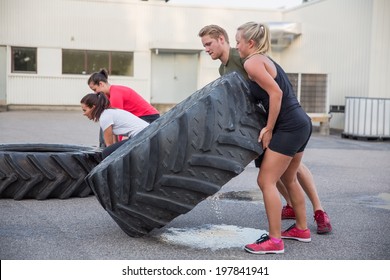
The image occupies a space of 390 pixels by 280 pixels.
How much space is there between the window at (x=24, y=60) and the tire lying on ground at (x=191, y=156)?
21395mm

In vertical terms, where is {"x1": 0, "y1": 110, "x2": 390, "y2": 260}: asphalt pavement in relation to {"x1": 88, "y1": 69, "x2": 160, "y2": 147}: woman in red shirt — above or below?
below

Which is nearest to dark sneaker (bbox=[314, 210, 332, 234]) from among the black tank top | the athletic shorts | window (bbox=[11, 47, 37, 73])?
the athletic shorts

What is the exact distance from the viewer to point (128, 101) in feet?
22.7

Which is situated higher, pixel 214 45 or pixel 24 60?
pixel 24 60

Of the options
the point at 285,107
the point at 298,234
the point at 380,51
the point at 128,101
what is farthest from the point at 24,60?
the point at 285,107

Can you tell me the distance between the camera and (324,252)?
13.8 ft

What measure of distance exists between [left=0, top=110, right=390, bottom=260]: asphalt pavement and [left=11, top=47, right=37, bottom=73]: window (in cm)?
1859

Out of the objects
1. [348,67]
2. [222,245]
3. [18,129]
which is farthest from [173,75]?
[222,245]

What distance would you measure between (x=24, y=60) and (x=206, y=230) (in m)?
21.2

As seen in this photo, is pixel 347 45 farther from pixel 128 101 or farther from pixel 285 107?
pixel 285 107

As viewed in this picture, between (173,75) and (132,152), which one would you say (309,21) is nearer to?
(173,75)

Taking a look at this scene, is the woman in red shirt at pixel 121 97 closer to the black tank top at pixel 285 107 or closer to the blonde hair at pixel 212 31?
the blonde hair at pixel 212 31

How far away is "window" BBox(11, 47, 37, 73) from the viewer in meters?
24.2

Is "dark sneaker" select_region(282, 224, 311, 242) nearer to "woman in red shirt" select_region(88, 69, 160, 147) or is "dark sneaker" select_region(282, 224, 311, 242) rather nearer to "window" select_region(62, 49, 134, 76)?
"woman in red shirt" select_region(88, 69, 160, 147)
